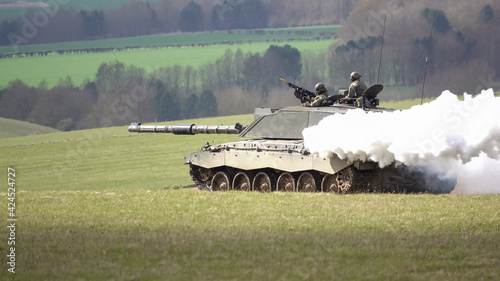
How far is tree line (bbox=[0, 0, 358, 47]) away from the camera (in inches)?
4151

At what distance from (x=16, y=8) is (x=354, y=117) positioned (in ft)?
288

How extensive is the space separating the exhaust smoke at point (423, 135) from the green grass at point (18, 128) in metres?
64.4

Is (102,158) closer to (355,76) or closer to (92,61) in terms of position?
(355,76)

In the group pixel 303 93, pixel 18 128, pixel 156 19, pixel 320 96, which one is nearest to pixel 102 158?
pixel 18 128

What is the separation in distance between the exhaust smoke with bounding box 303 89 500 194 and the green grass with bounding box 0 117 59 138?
211ft

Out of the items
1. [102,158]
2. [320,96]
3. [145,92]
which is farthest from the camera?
[145,92]

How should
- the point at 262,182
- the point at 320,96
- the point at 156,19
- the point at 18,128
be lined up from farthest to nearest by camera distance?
1. the point at 156,19
2. the point at 18,128
3. the point at 262,182
4. the point at 320,96

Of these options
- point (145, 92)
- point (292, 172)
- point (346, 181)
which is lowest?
point (346, 181)

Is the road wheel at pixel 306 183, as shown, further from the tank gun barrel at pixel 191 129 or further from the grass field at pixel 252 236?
the tank gun barrel at pixel 191 129

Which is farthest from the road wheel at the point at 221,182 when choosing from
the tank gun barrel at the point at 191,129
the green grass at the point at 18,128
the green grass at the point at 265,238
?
the green grass at the point at 18,128

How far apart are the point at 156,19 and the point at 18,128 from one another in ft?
99.3

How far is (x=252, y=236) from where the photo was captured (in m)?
17.2

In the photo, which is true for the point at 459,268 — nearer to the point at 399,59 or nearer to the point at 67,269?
the point at 67,269

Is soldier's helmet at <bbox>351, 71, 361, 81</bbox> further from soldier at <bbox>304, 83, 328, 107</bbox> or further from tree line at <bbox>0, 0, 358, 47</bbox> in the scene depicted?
tree line at <bbox>0, 0, 358, 47</bbox>
